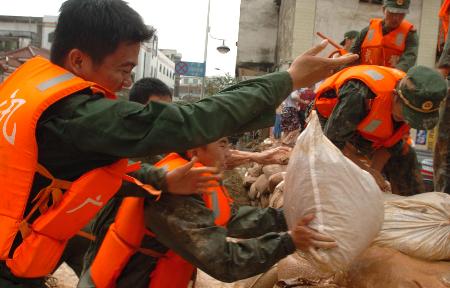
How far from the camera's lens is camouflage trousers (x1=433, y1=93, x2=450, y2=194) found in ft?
10.5

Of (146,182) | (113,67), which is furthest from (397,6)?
(113,67)

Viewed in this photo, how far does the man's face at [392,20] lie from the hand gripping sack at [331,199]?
8.60ft

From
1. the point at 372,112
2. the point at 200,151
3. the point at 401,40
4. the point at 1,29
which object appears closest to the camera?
the point at 200,151

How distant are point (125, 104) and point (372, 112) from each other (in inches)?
82.9

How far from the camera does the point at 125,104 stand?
1242 millimetres

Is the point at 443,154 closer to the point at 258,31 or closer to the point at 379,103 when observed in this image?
the point at 379,103

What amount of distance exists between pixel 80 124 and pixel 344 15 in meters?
15.2

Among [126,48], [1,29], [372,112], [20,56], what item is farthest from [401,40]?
[1,29]

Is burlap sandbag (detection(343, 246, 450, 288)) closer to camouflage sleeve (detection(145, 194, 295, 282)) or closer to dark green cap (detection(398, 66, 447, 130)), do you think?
camouflage sleeve (detection(145, 194, 295, 282))

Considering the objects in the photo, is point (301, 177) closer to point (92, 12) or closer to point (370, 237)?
point (370, 237)

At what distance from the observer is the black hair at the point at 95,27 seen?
1346 millimetres

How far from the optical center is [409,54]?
403cm

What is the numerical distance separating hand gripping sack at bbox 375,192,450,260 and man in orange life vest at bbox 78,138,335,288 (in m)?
0.58

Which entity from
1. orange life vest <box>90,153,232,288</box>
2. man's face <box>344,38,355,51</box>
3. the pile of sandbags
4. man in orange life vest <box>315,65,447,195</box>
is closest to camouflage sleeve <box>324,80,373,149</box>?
man in orange life vest <box>315,65,447,195</box>
